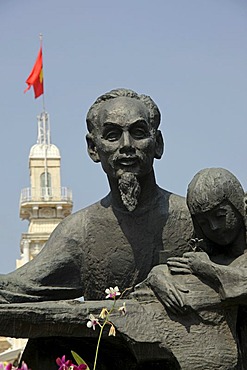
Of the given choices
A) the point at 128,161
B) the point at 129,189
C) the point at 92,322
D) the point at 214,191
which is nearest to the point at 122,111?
the point at 128,161

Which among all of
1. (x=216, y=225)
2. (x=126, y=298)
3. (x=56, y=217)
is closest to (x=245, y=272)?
(x=216, y=225)

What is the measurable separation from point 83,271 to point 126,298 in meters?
0.30

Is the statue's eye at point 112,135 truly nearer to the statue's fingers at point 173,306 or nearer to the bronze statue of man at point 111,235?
the bronze statue of man at point 111,235

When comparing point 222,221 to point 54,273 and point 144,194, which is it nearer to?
point 144,194

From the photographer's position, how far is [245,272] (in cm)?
512

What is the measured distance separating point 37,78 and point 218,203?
37790 millimetres

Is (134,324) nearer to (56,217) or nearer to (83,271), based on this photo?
(83,271)

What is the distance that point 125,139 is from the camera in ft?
18.9

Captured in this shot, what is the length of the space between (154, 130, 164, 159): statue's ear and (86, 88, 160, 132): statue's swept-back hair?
0.05m

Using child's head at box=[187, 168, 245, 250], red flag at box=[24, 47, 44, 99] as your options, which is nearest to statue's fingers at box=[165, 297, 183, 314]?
child's head at box=[187, 168, 245, 250]

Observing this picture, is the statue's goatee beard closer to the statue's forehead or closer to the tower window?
the statue's forehead

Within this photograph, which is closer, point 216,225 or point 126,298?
point 216,225

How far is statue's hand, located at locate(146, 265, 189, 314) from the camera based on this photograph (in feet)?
17.2

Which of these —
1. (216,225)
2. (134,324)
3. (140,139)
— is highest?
(140,139)
